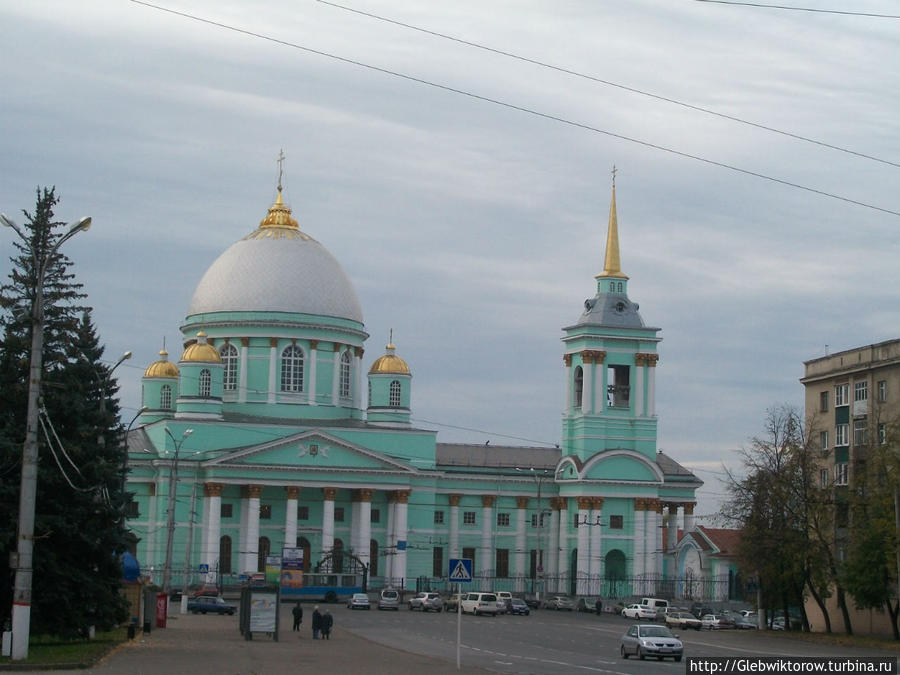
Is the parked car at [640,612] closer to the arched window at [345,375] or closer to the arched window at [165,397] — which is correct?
the arched window at [345,375]

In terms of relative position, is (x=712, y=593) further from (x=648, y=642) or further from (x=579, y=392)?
(x=648, y=642)

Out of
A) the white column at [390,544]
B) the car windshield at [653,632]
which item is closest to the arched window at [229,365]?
the white column at [390,544]

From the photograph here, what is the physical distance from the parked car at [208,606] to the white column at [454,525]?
28370 millimetres

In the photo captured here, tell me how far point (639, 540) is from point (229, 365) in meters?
26.7

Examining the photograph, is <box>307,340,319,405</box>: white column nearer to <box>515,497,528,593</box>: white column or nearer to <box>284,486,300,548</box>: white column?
<box>284,486,300,548</box>: white column

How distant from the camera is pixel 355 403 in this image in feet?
327

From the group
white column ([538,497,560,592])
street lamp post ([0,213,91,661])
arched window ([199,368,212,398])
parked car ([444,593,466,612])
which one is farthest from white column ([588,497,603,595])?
street lamp post ([0,213,91,661])

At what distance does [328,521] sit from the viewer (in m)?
91.4

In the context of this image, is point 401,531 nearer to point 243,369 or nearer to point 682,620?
point 243,369

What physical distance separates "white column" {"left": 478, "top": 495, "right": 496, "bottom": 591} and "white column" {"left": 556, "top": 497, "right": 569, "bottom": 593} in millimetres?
4146

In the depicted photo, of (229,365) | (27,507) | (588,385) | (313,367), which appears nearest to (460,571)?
(27,507)

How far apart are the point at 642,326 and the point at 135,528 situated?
32.3 m

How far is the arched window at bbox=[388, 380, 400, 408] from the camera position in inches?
3821

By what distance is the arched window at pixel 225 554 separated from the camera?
90.3m
